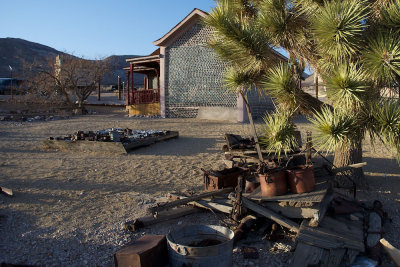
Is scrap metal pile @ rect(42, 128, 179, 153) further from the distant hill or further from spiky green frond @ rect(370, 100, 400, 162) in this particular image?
the distant hill

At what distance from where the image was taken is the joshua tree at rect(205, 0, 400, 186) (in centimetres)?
465

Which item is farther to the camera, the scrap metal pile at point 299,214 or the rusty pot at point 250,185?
the rusty pot at point 250,185

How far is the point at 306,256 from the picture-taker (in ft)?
13.0

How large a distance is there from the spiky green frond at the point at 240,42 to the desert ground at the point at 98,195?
4.79ft

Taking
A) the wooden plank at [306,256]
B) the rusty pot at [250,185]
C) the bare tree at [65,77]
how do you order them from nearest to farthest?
the wooden plank at [306,256] → the rusty pot at [250,185] → the bare tree at [65,77]

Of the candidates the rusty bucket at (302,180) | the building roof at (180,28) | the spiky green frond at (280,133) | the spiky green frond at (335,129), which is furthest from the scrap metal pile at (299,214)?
the building roof at (180,28)

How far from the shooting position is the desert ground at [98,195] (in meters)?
4.51

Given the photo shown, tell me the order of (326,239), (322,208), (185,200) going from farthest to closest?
(185,200) → (322,208) → (326,239)

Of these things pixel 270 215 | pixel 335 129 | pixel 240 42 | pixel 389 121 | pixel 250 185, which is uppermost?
pixel 240 42

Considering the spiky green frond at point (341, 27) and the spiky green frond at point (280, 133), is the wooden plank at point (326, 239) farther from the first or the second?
the spiky green frond at point (341, 27)

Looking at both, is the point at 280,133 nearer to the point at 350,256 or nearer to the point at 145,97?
the point at 350,256

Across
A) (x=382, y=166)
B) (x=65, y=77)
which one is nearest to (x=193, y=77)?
(x=65, y=77)

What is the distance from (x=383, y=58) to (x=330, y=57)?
926mm

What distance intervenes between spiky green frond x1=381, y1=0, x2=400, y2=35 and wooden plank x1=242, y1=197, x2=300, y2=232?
2.91 meters
